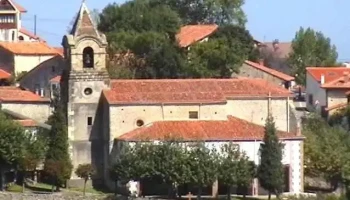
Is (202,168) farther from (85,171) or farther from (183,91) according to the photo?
(183,91)

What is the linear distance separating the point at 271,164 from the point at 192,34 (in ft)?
115

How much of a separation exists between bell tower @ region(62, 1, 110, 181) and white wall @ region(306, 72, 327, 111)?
934 inches

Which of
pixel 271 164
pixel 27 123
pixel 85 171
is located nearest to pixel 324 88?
pixel 27 123

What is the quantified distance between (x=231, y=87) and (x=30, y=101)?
1275 centimetres

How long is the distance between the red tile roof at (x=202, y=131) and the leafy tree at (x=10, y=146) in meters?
4.95

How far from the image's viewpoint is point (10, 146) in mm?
72875

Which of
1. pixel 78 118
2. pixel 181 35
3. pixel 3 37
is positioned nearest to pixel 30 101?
pixel 78 118

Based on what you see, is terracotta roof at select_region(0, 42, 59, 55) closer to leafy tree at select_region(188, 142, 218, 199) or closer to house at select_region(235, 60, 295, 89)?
house at select_region(235, 60, 295, 89)

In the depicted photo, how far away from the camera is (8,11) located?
13300 cm

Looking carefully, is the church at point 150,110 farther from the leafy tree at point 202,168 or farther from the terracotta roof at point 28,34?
the terracotta roof at point 28,34

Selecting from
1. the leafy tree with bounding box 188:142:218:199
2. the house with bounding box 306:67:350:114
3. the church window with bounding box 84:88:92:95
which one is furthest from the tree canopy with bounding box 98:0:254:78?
the leafy tree with bounding box 188:142:218:199

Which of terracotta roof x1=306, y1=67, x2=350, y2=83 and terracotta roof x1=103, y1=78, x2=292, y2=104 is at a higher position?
terracotta roof x1=306, y1=67, x2=350, y2=83

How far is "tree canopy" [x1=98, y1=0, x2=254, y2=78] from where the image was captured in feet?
314

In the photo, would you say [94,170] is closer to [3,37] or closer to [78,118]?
[78,118]
